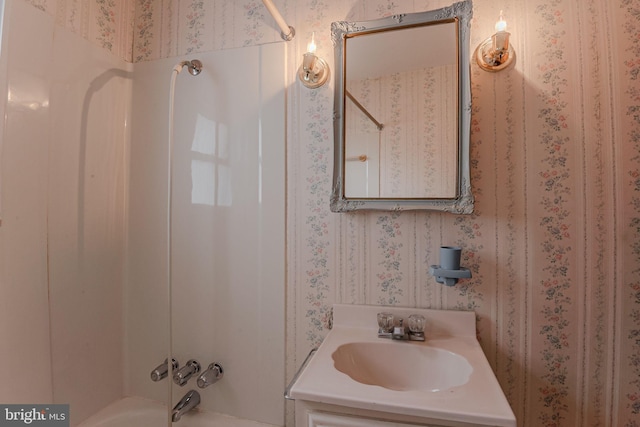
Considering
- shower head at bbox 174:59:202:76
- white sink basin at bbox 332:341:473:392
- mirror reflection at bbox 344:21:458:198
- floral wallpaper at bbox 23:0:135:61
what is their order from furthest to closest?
1. shower head at bbox 174:59:202:76
2. floral wallpaper at bbox 23:0:135:61
3. mirror reflection at bbox 344:21:458:198
4. white sink basin at bbox 332:341:473:392

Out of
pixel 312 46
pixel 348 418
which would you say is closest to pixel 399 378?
pixel 348 418

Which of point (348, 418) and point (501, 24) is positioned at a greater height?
point (501, 24)

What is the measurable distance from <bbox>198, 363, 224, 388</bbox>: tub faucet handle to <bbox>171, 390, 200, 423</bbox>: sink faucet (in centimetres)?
12

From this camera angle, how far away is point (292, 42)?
1235 millimetres

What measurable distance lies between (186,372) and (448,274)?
1133 mm

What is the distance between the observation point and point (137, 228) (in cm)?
143

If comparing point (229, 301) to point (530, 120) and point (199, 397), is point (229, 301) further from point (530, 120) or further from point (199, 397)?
point (530, 120)

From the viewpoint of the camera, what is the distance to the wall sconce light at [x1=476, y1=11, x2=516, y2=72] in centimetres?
96

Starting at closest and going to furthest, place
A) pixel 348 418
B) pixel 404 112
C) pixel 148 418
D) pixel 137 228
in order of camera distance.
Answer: pixel 348 418
pixel 404 112
pixel 148 418
pixel 137 228

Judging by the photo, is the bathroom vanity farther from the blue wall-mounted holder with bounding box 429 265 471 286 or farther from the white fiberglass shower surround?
the white fiberglass shower surround

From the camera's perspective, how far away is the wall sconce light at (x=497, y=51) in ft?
3.16

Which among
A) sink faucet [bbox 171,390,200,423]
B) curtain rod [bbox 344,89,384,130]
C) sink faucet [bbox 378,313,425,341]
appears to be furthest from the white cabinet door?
curtain rod [bbox 344,89,384,130]

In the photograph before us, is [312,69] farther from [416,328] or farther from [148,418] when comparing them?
[148,418]

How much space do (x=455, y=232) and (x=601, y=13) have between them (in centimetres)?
87
